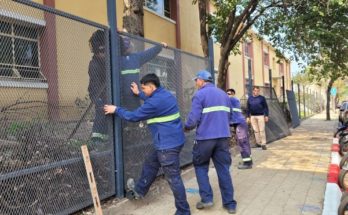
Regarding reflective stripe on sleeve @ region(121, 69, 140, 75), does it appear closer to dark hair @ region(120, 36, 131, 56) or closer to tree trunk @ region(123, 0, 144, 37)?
dark hair @ region(120, 36, 131, 56)

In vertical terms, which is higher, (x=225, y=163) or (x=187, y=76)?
(x=187, y=76)

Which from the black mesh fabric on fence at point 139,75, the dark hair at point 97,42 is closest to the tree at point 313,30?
the black mesh fabric on fence at point 139,75

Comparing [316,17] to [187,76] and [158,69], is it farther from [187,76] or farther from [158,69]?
[158,69]

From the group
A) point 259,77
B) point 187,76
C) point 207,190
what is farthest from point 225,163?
point 259,77

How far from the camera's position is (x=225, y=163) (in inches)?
249

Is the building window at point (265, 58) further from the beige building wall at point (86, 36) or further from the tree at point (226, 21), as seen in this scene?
the tree at point (226, 21)

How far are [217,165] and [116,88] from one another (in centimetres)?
172

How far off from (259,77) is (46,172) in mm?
32830

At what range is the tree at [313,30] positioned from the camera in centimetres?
1472

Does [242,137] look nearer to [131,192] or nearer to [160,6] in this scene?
[131,192]

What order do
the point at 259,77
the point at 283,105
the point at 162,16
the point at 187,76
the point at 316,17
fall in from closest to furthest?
the point at 187,76 → the point at 316,17 → the point at 162,16 → the point at 283,105 → the point at 259,77

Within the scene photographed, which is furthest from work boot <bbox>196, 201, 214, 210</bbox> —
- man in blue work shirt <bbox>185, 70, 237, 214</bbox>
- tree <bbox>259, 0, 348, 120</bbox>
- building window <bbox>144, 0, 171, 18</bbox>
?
building window <bbox>144, 0, 171, 18</bbox>

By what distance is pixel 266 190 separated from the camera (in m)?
7.64

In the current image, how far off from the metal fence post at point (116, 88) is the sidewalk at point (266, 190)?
1.18 feet
